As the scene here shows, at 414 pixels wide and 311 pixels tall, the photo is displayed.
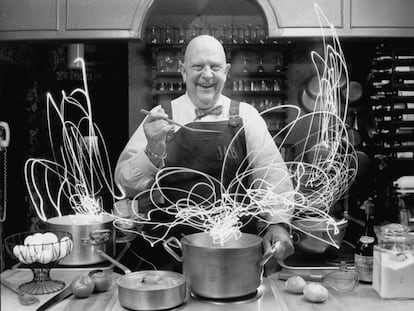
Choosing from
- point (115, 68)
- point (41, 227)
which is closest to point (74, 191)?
point (41, 227)

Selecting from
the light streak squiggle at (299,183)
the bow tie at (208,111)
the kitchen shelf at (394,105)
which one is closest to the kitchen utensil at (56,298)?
the light streak squiggle at (299,183)

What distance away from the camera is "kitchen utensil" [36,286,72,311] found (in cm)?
177

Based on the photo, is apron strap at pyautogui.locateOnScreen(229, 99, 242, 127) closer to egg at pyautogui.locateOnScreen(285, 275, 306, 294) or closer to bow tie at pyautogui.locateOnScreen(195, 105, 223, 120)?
bow tie at pyautogui.locateOnScreen(195, 105, 223, 120)

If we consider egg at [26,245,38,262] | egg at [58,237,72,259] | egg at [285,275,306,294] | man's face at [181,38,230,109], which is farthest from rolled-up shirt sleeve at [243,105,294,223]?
egg at [26,245,38,262]

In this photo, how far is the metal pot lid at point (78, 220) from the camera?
2.29 metres

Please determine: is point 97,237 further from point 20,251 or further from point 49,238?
point 20,251

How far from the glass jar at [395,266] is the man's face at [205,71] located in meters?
1.08

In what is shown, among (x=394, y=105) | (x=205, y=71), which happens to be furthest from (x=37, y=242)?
(x=394, y=105)

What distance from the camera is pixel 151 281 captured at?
1.81 meters

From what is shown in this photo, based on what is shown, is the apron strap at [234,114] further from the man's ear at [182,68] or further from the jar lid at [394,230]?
the jar lid at [394,230]

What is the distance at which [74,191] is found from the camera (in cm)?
259

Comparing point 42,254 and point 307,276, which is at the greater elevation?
point 42,254

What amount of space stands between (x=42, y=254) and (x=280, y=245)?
1.01 metres

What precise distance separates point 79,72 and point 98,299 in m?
1.25
